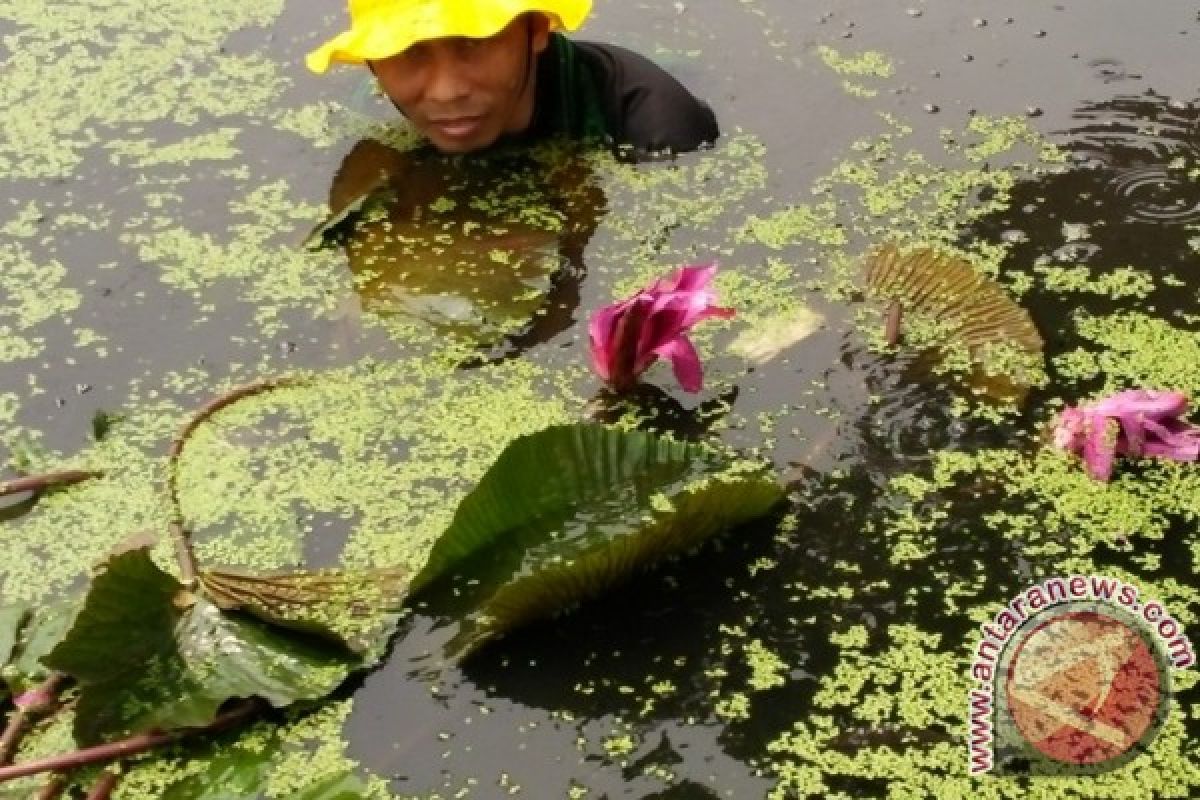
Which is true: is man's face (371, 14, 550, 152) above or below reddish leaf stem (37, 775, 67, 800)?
above

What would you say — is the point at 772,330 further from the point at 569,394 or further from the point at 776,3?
the point at 776,3

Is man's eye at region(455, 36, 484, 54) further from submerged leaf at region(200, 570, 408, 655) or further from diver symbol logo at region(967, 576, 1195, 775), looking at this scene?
diver symbol logo at region(967, 576, 1195, 775)

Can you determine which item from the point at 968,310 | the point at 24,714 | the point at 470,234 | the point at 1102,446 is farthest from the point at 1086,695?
the point at 470,234

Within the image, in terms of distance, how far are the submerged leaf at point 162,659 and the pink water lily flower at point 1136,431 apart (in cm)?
89

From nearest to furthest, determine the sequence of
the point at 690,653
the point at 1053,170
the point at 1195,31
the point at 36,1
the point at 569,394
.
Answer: the point at 690,653 → the point at 569,394 → the point at 1053,170 → the point at 1195,31 → the point at 36,1

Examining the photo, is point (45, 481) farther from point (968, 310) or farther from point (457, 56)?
A: point (968, 310)

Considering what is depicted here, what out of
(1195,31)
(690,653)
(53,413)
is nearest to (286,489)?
(53,413)

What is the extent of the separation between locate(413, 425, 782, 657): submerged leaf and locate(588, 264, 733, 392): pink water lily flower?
187mm

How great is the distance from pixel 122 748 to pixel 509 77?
1.23m

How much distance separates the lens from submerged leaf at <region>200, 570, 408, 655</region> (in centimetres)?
143

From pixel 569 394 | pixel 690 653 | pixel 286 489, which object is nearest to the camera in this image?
pixel 690 653

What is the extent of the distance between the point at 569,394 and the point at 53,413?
66 centimetres

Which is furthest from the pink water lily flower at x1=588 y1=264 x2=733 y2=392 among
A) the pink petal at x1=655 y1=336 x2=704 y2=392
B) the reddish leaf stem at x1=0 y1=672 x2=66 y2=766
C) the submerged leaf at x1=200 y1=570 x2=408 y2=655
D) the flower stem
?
the reddish leaf stem at x1=0 y1=672 x2=66 y2=766

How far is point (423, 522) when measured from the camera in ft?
5.36
